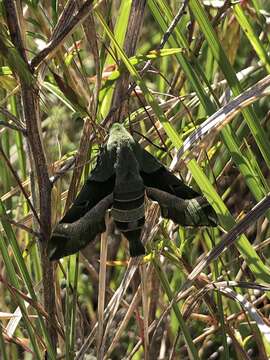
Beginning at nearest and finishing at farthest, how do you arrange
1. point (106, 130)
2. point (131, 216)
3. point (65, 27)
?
point (65, 27) → point (131, 216) → point (106, 130)

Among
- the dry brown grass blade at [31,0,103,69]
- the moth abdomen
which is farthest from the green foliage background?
the moth abdomen

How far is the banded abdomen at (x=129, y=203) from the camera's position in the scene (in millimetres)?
1324

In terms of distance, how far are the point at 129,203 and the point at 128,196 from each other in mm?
16

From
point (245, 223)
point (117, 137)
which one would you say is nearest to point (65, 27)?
point (117, 137)

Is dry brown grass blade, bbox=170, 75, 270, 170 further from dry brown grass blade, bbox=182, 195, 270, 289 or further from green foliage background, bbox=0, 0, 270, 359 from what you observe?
dry brown grass blade, bbox=182, 195, 270, 289

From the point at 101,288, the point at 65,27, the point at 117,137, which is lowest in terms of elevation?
the point at 101,288

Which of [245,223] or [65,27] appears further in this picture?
[245,223]

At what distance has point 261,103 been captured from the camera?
256 cm

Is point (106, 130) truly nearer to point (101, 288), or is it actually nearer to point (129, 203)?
point (129, 203)

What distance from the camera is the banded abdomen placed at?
1324 mm

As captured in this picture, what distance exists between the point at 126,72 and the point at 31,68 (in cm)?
35

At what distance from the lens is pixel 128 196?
1329 mm

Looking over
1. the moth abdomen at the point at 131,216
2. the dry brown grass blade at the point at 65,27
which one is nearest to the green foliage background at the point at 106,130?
the dry brown grass blade at the point at 65,27

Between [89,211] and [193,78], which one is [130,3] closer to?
[193,78]
